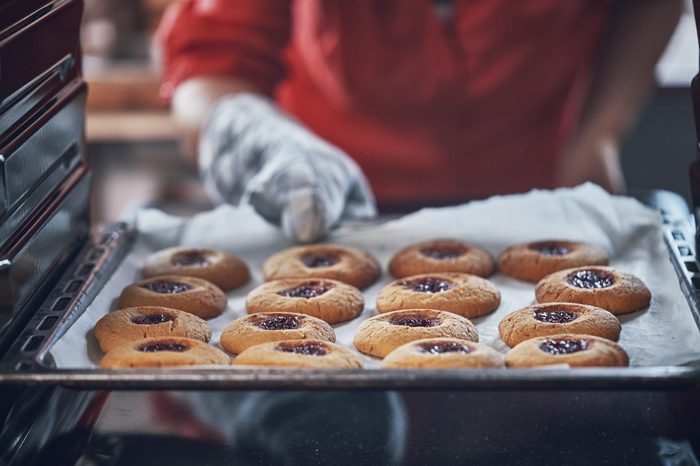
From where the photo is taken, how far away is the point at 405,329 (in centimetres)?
133

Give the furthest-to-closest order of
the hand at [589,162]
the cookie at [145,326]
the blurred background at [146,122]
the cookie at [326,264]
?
the blurred background at [146,122] < the hand at [589,162] < the cookie at [326,264] < the cookie at [145,326]

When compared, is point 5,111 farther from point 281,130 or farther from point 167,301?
point 281,130

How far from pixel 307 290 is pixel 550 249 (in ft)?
1.57

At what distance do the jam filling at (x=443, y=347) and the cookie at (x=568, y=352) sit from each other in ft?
0.22

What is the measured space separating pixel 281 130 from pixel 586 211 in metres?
0.67

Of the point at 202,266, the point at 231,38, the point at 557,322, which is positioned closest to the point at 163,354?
the point at 202,266

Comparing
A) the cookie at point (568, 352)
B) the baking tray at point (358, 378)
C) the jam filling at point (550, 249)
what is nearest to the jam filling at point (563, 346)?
the cookie at point (568, 352)

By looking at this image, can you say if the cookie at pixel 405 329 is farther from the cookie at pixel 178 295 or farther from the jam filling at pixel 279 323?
the cookie at pixel 178 295

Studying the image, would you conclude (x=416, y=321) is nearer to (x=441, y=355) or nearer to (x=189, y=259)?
(x=441, y=355)

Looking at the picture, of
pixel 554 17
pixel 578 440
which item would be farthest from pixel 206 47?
pixel 578 440

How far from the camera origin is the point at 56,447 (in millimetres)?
1119

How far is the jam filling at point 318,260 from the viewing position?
65.9 inches

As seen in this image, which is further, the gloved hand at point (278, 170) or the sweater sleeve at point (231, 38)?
the sweater sleeve at point (231, 38)

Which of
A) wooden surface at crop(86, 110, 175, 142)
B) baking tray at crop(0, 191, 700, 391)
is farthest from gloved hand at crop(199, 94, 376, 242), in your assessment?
wooden surface at crop(86, 110, 175, 142)
